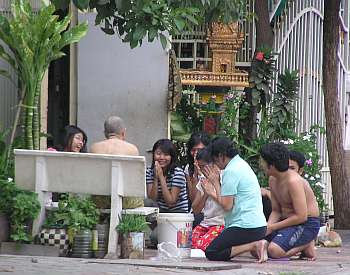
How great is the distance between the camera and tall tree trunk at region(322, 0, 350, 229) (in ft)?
55.6

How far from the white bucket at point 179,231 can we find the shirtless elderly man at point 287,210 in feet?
2.68

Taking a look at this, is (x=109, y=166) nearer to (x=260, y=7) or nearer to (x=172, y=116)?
(x=172, y=116)

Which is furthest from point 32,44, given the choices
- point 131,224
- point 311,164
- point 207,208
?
point 311,164

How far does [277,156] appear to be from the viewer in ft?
36.8

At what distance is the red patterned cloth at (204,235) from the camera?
1162 cm

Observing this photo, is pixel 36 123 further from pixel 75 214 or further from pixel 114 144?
pixel 75 214

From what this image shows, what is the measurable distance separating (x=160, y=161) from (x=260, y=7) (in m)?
4.86

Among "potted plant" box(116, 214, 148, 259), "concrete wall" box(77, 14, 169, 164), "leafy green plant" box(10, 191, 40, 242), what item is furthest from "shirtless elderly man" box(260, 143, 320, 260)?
"concrete wall" box(77, 14, 169, 164)

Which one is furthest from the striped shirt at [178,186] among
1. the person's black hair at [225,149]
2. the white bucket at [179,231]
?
the person's black hair at [225,149]

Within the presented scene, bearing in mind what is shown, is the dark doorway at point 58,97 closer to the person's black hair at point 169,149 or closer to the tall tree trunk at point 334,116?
the person's black hair at point 169,149

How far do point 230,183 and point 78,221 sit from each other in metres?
1.60

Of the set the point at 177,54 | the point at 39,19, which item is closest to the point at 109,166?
the point at 39,19

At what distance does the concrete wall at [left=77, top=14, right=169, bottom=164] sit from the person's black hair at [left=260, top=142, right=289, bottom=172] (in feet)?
10.0

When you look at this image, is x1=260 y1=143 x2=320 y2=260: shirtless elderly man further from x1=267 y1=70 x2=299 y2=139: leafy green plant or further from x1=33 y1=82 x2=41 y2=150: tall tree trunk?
x1=267 y1=70 x2=299 y2=139: leafy green plant
